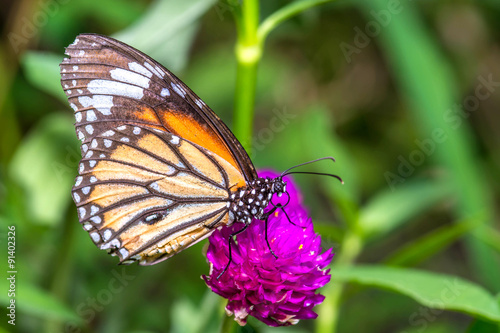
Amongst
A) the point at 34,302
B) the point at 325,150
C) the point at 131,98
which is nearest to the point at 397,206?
the point at 325,150

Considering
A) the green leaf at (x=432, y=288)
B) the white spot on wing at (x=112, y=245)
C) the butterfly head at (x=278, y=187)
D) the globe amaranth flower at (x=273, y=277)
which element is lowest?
the green leaf at (x=432, y=288)

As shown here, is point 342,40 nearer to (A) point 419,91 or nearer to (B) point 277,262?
(A) point 419,91

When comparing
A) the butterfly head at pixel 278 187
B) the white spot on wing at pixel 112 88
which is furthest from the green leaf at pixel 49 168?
the butterfly head at pixel 278 187

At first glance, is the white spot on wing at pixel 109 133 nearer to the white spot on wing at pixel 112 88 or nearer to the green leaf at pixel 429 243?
the white spot on wing at pixel 112 88

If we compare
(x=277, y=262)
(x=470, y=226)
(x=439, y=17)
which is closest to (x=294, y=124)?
(x=439, y=17)

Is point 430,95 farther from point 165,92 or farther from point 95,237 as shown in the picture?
point 95,237
